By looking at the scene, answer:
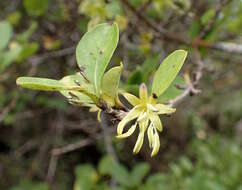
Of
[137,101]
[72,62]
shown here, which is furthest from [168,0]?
[72,62]

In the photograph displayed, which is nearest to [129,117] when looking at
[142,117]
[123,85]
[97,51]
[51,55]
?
[142,117]

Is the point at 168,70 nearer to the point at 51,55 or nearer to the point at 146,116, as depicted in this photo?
the point at 146,116

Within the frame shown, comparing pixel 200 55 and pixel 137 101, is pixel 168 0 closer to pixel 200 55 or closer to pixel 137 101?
pixel 200 55

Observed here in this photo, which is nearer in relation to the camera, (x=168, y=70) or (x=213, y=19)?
(x=168, y=70)

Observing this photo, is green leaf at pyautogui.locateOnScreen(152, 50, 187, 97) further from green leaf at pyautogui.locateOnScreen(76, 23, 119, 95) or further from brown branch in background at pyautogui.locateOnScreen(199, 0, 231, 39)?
brown branch in background at pyautogui.locateOnScreen(199, 0, 231, 39)

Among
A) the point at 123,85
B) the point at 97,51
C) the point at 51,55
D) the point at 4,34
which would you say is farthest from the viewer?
the point at 51,55

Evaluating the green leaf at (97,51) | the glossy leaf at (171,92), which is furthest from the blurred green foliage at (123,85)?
the green leaf at (97,51)

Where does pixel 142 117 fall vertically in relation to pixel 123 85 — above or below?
above
